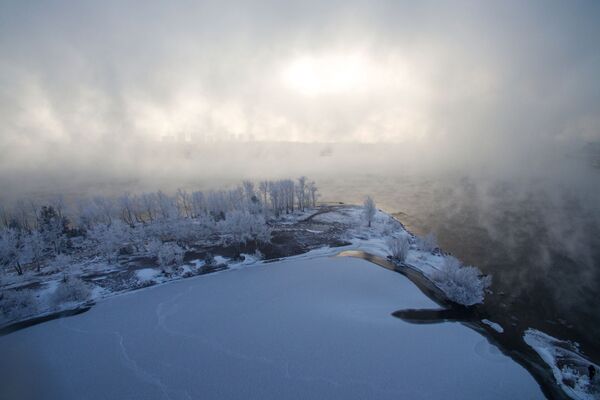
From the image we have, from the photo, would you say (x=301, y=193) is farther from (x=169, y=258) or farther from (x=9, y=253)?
(x=9, y=253)

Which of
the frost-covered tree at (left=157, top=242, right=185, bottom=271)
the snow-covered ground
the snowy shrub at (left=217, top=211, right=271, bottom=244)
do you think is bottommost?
the snow-covered ground

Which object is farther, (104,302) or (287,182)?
(287,182)

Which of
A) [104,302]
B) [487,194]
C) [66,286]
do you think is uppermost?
[487,194]

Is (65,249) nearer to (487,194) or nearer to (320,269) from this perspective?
(320,269)

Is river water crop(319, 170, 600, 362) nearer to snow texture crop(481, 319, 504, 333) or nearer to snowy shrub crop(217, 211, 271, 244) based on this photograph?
snow texture crop(481, 319, 504, 333)

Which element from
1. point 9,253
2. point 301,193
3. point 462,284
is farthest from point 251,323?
point 301,193

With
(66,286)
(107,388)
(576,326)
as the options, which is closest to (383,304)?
(576,326)

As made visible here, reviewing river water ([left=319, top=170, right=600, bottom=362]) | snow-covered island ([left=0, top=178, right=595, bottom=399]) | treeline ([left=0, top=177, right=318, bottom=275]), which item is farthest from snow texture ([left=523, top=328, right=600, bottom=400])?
treeline ([left=0, top=177, right=318, bottom=275])
